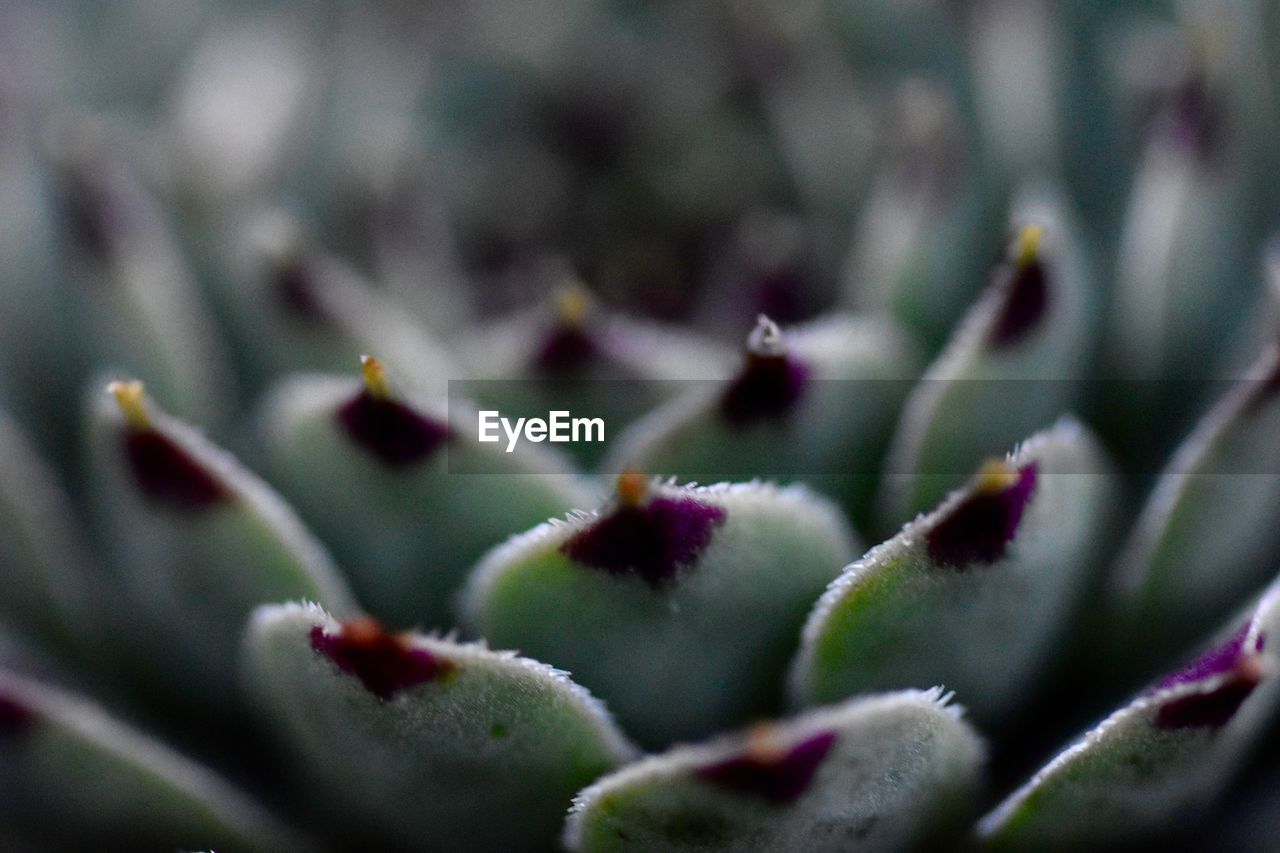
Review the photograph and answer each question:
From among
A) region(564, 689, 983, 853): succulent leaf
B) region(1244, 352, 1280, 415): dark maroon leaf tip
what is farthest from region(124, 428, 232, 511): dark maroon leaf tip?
region(1244, 352, 1280, 415): dark maroon leaf tip

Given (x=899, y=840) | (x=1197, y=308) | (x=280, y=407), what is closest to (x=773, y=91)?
(x=1197, y=308)

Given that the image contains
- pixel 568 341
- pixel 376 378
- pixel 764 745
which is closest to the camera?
pixel 764 745

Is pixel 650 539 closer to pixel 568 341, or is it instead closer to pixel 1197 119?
pixel 568 341

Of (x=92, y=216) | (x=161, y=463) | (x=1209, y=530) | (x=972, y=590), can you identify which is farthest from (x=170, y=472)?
(x=1209, y=530)

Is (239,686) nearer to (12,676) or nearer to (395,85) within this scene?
(12,676)

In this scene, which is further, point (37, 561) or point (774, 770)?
point (37, 561)

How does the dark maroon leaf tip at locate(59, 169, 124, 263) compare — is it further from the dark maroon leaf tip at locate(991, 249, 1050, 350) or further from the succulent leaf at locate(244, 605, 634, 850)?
the dark maroon leaf tip at locate(991, 249, 1050, 350)

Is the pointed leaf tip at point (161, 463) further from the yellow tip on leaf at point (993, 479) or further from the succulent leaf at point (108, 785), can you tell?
the yellow tip on leaf at point (993, 479)
